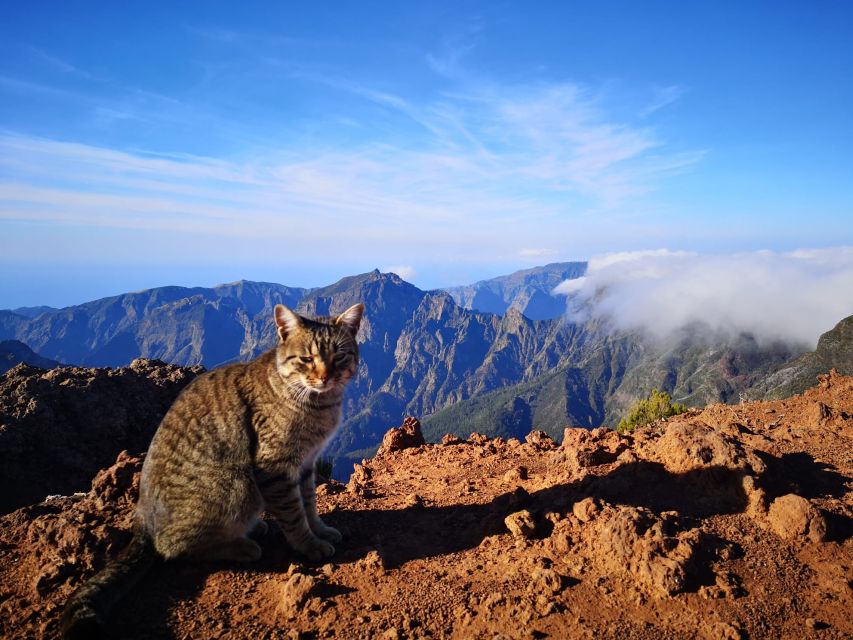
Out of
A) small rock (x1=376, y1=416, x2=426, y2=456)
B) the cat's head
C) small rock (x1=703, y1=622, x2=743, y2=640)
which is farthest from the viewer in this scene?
small rock (x1=376, y1=416, x2=426, y2=456)

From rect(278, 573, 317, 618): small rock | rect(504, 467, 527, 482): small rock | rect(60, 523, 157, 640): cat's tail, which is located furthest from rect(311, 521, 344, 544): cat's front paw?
rect(504, 467, 527, 482): small rock

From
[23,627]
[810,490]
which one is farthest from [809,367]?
[23,627]

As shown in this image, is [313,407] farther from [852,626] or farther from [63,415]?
[63,415]

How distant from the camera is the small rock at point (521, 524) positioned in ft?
18.3

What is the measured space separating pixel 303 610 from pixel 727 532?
4719mm

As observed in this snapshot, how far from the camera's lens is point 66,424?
12766mm

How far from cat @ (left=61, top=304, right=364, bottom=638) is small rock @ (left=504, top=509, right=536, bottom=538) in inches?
88.3

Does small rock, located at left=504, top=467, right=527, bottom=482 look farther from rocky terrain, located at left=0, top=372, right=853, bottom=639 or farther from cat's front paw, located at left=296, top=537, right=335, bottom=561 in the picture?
cat's front paw, located at left=296, top=537, right=335, bottom=561

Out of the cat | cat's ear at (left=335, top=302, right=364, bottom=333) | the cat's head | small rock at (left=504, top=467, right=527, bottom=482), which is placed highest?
cat's ear at (left=335, top=302, right=364, bottom=333)

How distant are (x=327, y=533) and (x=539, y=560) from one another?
277 cm

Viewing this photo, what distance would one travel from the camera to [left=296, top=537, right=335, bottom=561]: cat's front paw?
5.64 m

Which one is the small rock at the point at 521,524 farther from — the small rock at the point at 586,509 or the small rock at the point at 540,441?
the small rock at the point at 540,441

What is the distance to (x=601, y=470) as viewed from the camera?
23.0 ft

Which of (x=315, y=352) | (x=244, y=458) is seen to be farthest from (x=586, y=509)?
(x=244, y=458)
